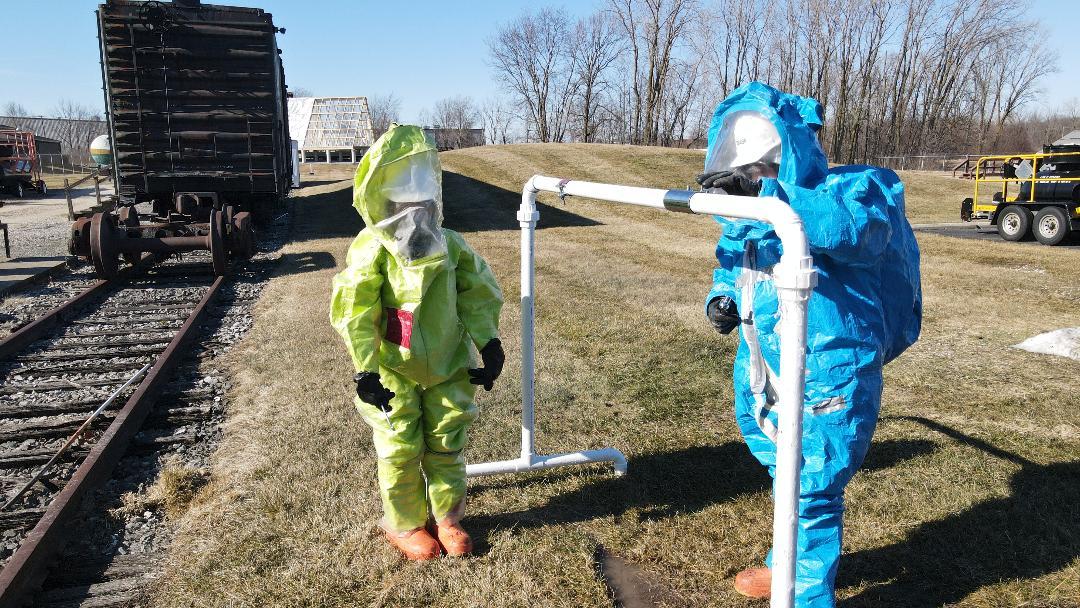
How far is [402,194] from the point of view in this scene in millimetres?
2848

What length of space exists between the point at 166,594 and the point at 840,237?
9.31ft

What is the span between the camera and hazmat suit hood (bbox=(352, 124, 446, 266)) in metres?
2.83

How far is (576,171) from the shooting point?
2677 centimetres

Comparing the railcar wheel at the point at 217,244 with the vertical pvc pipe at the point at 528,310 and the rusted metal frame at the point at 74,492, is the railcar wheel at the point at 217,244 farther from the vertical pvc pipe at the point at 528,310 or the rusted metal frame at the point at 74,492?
the vertical pvc pipe at the point at 528,310

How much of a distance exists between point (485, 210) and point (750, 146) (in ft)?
55.0

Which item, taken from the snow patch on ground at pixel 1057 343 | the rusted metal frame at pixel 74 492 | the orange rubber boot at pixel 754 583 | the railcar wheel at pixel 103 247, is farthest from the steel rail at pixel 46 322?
the snow patch on ground at pixel 1057 343

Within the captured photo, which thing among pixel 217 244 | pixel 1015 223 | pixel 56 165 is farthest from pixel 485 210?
pixel 56 165

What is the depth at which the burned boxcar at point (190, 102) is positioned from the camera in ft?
37.4

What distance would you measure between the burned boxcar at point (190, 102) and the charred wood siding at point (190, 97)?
0.02 meters

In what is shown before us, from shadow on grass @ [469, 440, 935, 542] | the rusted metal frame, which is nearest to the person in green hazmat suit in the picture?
shadow on grass @ [469, 440, 935, 542]

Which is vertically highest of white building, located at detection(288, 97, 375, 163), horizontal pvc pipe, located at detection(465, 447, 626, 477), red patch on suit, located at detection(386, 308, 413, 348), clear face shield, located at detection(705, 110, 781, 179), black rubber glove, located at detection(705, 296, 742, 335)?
white building, located at detection(288, 97, 375, 163)

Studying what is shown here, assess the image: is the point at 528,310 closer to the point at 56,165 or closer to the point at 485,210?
the point at 485,210

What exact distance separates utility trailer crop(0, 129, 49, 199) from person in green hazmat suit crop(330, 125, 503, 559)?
30302mm

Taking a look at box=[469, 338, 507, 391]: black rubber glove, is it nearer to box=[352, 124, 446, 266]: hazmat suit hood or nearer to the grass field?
box=[352, 124, 446, 266]: hazmat suit hood
